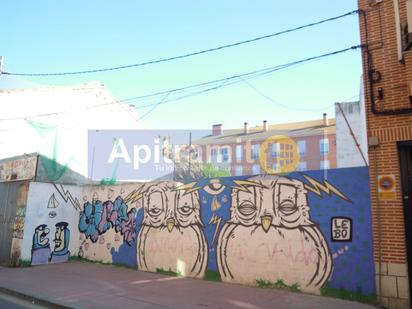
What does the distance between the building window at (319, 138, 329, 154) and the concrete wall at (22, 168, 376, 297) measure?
52.5 m

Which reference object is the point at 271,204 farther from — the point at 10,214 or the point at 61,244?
the point at 10,214

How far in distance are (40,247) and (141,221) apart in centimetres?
412

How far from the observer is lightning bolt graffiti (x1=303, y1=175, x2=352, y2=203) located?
837 centimetres

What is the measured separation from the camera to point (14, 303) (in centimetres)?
867

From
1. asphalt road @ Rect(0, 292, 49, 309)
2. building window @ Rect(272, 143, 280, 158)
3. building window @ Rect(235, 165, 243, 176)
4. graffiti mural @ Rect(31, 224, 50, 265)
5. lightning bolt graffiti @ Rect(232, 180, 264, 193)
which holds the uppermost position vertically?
building window @ Rect(272, 143, 280, 158)

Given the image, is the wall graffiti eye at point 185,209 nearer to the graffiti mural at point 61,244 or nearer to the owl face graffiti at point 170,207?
the owl face graffiti at point 170,207

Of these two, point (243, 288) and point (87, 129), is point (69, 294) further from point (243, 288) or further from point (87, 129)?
point (87, 129)

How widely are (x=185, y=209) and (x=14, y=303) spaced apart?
15.4 feet

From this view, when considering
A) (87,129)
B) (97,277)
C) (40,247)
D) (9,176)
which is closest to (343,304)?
(97,277)

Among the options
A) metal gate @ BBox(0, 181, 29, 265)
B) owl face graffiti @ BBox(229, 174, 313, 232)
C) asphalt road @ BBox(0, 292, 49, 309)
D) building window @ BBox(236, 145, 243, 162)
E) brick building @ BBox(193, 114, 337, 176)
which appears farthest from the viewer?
building window @ BBox(236, 145, 243, 162)

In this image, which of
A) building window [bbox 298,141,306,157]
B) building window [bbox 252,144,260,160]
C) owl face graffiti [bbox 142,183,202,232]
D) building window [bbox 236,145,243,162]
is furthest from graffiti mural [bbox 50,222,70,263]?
building window [bbox 236,145,243,162]

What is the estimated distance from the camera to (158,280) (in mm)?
10367

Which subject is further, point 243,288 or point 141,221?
point 141,221

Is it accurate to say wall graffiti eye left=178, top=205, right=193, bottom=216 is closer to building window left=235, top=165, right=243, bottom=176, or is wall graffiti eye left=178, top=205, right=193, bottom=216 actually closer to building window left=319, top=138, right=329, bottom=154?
building window left=235, top=165, right=243, bottom=176
